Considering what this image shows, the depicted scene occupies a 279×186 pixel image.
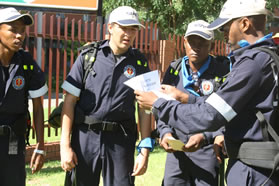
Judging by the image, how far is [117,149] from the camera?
3.65 metres

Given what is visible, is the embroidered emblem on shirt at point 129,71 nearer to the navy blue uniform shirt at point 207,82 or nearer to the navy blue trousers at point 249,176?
the navy blue uniform shirt at point 207,82

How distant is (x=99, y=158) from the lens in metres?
3.60

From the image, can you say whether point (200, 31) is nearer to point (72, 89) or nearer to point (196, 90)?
point (196, 90)

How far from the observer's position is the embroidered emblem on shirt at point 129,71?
3.72 meters

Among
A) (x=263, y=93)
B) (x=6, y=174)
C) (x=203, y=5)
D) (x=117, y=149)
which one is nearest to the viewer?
(x=263, y=93)

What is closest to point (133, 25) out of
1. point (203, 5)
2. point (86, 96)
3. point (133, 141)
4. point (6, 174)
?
point (86, 96)

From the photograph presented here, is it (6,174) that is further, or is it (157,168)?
(157,168)

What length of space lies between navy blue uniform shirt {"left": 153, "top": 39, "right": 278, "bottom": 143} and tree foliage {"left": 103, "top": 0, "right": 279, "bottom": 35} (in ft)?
47.2

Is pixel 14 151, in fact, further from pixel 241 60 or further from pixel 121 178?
pixel 241 60

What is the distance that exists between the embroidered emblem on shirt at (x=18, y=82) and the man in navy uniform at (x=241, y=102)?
1.40m

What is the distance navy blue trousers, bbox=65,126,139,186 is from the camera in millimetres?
3592

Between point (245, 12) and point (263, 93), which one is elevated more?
point (245, 12)

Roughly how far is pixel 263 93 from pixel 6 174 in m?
2.34

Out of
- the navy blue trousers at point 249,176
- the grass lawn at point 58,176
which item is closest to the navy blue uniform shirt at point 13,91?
the navy blue trousers at point 249,176
